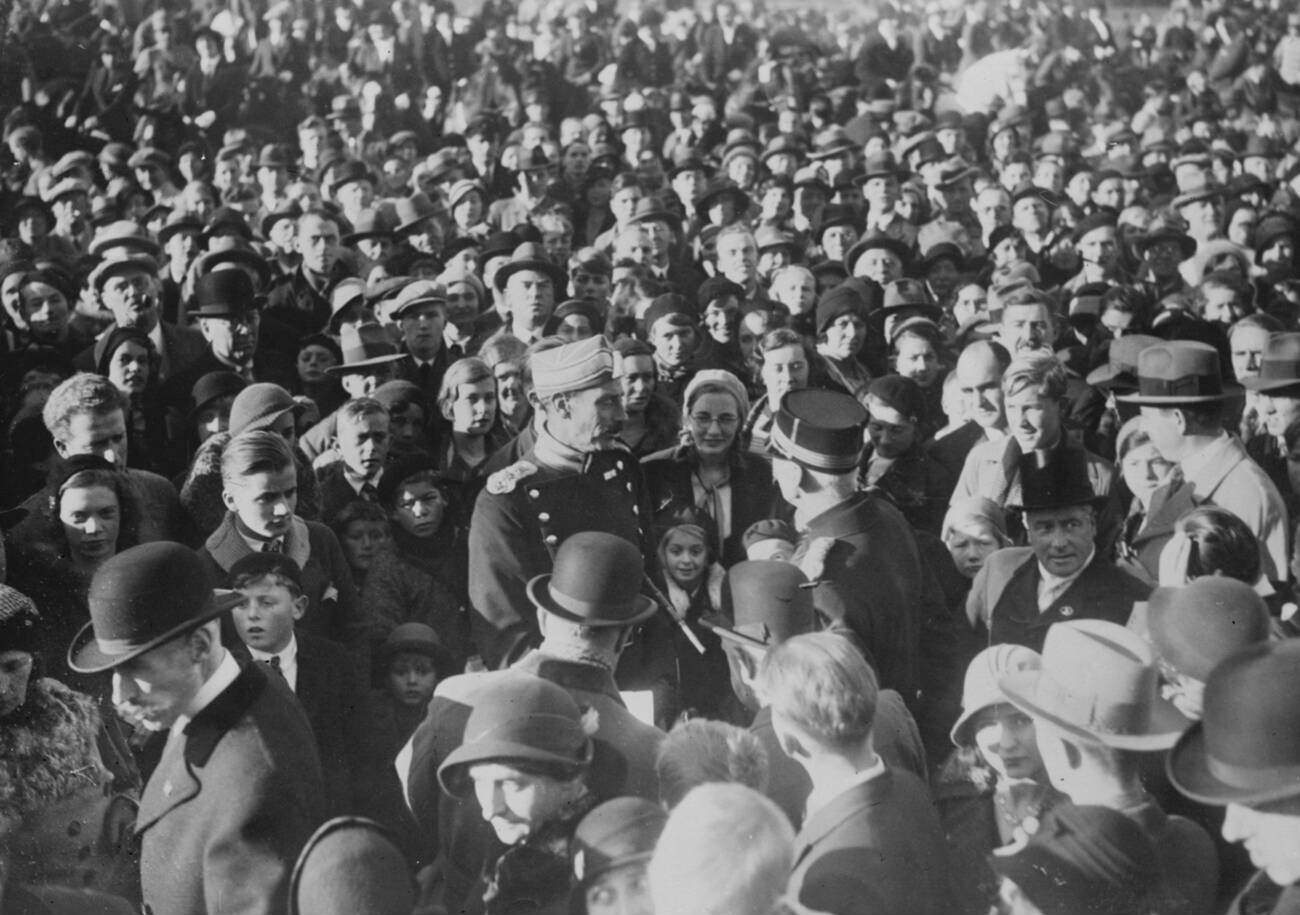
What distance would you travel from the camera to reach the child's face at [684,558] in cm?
537

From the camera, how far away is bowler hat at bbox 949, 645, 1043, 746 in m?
3.83

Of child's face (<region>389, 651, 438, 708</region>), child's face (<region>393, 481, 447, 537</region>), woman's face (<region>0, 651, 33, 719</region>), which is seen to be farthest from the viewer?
child's face (<region>393, 481, 447, 537</region>)

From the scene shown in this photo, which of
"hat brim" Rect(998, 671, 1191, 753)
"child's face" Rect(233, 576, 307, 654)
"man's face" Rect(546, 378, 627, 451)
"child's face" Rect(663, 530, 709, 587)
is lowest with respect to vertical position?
"child's face" Rect(663, 530, 709, 587)

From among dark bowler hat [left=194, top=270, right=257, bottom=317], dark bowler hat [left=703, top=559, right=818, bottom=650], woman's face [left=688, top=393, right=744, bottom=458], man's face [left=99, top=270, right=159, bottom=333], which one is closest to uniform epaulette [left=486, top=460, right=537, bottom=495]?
dark bowler hat [left=703, top=559, right=818, bottom=650]

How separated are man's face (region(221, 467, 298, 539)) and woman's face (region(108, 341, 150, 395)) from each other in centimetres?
202

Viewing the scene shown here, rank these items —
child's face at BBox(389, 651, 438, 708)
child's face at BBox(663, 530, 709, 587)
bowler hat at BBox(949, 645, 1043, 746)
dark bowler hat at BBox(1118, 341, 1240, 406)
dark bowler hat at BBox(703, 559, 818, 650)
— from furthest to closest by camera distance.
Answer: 1. dark bowler hat at BBox(1118, 341, 1240, 406)
2. child's face at BBox(663, 530, 709, 587)
3. child's face at BBox(389, 651, 438, 708)
4. dark bowler hat at BBox(703, 559, 818, 650)
5. bowler hat at BBox(949, 645, 1043, 746)

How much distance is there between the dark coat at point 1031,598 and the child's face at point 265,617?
2.40 meters

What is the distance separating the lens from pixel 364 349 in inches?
288

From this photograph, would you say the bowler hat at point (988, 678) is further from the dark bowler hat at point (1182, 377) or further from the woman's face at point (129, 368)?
the woman's face at point (129, 368)

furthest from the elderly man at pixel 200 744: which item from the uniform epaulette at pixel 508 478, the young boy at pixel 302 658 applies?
the uniform epaulette at pixel 508 478

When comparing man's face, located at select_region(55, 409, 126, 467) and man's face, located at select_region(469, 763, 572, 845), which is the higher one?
man's face, located at select_region(469, 763, 572, 845)

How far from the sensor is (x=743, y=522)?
603cm

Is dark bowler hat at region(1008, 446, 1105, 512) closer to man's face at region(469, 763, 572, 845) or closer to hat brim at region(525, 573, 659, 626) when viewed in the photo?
hat brim at region(525, 573, 659, 626)

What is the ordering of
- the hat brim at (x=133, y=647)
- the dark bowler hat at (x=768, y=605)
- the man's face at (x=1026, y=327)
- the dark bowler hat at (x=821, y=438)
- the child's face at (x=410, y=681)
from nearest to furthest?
1. the hat brim at (x=133, y=647)
2. the dark bowler hat at (x=768, y=605)
3. the dark bowler hat at (x=821, y=438)
4. the child's face at (x=410, y=681)
5. the man's face at (x=1026, y=327)
